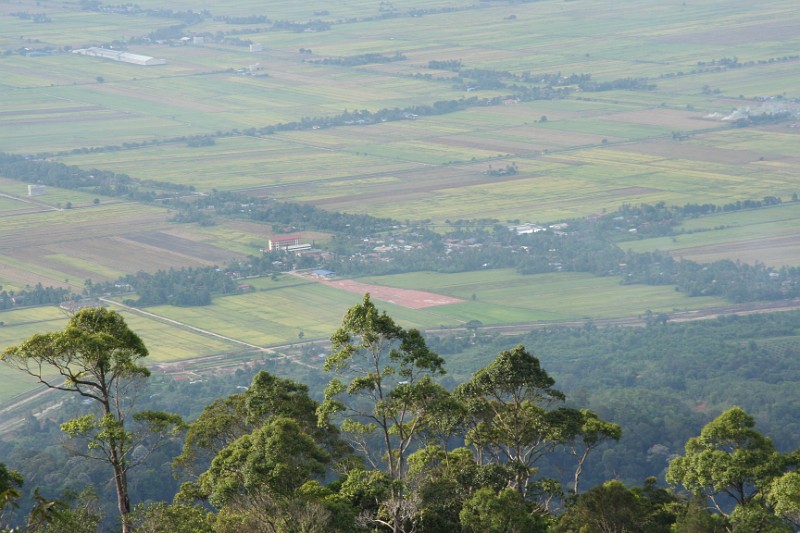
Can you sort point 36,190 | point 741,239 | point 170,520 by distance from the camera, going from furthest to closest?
1. point 36,190
2. point 741,239
3. point 170,520

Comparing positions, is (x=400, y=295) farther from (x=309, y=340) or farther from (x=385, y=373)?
(x=385, y=373)

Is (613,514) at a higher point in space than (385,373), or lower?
lower

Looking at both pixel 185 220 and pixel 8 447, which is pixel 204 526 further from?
pixel 185 220

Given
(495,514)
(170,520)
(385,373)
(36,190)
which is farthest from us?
(36,190)

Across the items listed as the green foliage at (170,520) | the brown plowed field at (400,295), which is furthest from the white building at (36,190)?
the green foliage at (170,520)

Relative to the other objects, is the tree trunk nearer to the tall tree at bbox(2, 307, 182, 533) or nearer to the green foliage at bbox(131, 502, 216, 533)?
the tall tree at bbox(2, 307, 182, 533)

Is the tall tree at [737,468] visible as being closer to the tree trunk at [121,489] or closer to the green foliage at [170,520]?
the green foliage at [170,520]

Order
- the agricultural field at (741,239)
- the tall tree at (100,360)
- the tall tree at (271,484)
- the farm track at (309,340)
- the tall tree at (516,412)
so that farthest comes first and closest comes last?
the agricultural field at (741,239) → the farm track at (309,340) → the tall tree at (516,412) → the tall tree at (271,484) → the tall tree at (100,360)

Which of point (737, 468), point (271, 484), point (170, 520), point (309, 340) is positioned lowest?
point (309, 340)

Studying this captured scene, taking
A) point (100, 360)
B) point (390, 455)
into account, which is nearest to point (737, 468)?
point (390, 455)

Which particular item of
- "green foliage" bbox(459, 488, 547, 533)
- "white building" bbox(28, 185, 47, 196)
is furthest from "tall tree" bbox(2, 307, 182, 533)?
"white building" bbox(28, 185, 47, 196)
